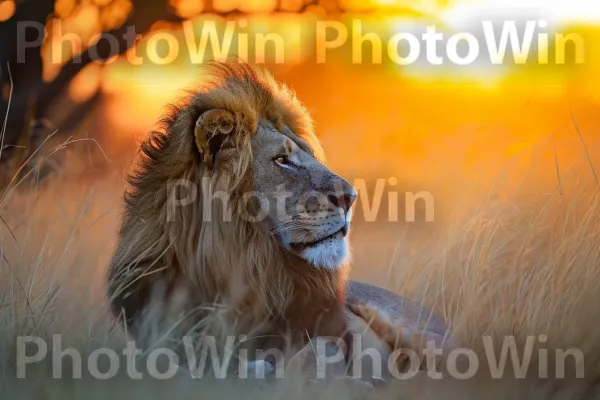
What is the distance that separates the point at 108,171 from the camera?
7785mm

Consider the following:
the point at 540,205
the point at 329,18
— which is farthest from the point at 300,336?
the point at 329,18

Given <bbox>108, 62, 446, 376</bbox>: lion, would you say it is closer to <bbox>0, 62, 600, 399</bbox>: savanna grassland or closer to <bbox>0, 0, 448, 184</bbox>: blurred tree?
<bbox>0, 62, 600, 399</bbox>: savanna grassland

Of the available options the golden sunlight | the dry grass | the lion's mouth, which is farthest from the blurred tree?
the lion's mouth

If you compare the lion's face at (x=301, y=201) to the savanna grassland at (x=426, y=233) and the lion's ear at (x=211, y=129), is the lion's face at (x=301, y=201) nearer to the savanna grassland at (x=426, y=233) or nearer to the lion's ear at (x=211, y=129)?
the lion's ear at (x=211, y=129)

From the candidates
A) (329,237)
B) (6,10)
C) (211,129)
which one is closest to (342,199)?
(329,237)

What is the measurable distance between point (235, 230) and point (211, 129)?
1.46 ft

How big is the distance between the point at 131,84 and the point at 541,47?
295 centimetres

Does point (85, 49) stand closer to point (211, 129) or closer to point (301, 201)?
point (211, 129)

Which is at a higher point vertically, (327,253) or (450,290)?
(327,253)

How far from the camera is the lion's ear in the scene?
4.06 meters

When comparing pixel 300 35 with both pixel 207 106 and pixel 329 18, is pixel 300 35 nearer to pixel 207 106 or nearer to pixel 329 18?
pixel 329 18

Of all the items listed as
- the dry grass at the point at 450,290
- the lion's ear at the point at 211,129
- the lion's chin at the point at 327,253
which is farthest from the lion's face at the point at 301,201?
the dry grass at the point at 450,290

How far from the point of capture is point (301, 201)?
4.04 m

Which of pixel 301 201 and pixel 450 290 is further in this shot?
pixel 450 290
